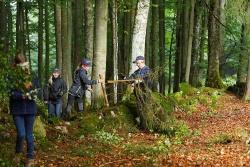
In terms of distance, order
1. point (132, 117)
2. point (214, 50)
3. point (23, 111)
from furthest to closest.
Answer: point (214, 50)
point (132, 117)
point (23, 111)

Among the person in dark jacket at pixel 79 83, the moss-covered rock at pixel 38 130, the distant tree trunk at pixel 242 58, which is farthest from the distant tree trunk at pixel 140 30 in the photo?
the distant tree trunk at pixel 242 58

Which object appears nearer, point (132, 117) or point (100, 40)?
point (132, 117)

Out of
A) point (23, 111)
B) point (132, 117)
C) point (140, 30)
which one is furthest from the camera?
point (140, 30)

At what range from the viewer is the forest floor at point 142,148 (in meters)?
8.89

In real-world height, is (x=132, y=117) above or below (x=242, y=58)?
below

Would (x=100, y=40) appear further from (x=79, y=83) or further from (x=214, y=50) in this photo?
(x=214, y=50)

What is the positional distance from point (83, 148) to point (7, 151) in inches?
70.5

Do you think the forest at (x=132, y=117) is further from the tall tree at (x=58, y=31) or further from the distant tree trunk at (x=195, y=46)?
the distant tree trunk at (x=195, y=46)

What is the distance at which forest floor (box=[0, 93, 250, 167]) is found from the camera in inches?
350

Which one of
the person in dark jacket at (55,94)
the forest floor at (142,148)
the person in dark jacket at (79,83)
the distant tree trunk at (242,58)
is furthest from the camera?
the distant tree trunk at (242,58)

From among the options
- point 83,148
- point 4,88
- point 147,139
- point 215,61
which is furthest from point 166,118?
point 215,61

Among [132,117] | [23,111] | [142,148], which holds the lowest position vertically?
Result: [142,148]

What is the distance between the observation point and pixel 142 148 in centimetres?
1020

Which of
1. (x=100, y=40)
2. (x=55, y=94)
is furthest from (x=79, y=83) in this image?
(x=100, y=40)
